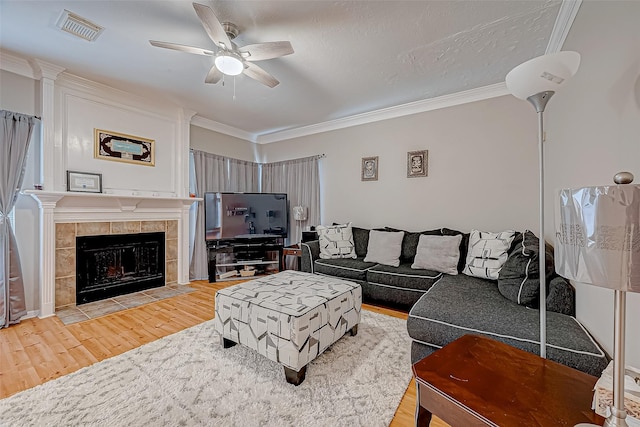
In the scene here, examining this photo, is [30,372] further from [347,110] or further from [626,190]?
[347,110]

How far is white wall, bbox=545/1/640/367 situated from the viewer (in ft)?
3.57

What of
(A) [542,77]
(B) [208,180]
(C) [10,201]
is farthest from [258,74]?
(C) [10,201]

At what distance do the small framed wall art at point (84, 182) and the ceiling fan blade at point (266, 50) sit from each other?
244 cm

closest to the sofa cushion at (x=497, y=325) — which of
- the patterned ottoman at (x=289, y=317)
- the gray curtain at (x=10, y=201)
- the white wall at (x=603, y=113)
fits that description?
the white wall at (x=603, y=113)

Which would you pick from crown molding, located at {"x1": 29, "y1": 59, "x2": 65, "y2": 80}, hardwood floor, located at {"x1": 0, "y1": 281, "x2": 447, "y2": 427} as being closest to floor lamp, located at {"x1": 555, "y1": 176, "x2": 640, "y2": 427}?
Answer: hardwood floor, located at {"x1": 0, "y1": 281, "x2": 447, "y2": 427}

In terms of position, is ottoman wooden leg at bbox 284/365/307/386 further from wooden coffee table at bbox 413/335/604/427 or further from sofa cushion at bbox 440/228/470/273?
sofa cushion at bbox 440/228/470/273

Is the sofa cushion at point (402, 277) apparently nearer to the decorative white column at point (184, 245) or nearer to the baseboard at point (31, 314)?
the decorative white column at point (184, 245)

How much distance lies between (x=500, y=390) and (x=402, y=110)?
349 cm

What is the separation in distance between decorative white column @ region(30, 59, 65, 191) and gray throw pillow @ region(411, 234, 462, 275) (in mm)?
4071

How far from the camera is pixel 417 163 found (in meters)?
3.57

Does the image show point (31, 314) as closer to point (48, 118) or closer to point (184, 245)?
point (184, 245)

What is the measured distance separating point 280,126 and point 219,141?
1094 mm

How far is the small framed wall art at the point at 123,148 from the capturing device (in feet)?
10.4

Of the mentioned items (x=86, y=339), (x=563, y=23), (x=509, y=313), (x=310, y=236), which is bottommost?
(x=86, y=339)
